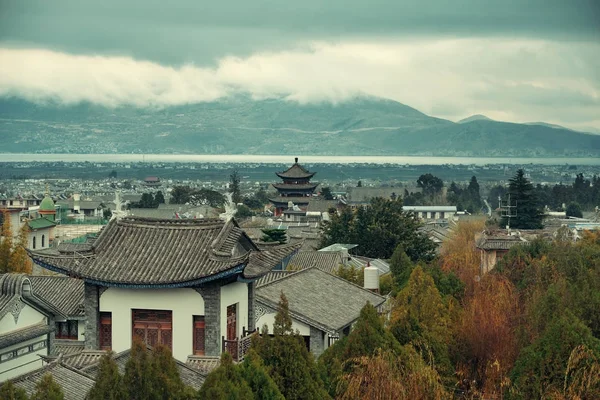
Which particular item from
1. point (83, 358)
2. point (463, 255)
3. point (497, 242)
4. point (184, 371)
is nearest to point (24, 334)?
point (83, 358)

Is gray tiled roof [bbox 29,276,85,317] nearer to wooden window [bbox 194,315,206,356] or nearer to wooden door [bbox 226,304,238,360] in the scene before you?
wooden door [bbox 226,304,238,360]

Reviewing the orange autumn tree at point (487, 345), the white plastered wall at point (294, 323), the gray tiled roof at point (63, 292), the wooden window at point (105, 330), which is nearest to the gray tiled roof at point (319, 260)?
the orange autumn tree at point (487, 345)

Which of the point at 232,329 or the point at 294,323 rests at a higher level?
the point at 232,329

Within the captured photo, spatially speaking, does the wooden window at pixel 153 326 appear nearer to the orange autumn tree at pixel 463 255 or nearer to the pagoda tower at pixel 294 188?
the orange autumn tree at pixel 463 255

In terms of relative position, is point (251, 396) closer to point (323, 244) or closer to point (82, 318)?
point (82, 318)

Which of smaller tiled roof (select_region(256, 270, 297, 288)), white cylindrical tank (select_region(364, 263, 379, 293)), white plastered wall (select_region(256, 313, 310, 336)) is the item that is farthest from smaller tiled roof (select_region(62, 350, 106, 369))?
white cylindrical tank (select_region(364, 263, 379, 293))

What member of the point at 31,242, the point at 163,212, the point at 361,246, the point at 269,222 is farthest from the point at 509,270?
the point at 163,212

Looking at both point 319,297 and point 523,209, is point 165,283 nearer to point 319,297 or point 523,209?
point 319,297
